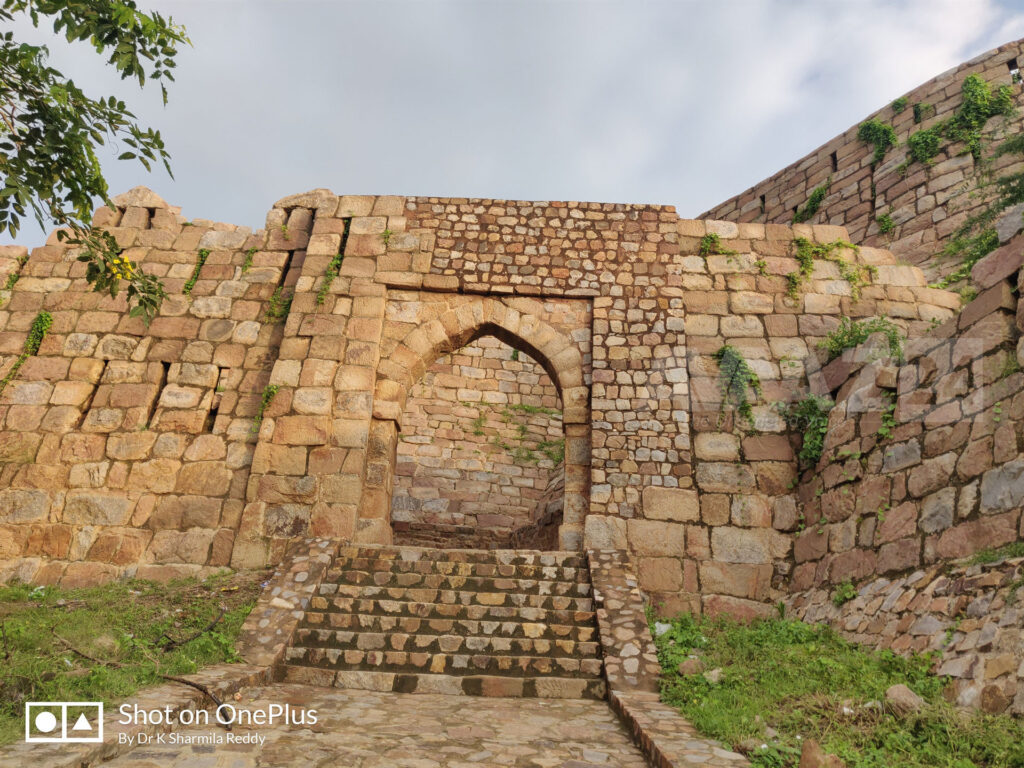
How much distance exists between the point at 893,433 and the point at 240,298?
7546 millimetres

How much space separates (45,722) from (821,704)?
13.0 feet

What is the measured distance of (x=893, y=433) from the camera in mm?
5996

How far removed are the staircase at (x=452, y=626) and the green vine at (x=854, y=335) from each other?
379cm

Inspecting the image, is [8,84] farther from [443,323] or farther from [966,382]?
[966,382]

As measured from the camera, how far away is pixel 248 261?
8.98m

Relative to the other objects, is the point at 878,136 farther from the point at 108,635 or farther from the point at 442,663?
the point at 108,635

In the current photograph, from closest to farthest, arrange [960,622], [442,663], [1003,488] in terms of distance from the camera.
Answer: [960,622], [1003,488], [442,663]

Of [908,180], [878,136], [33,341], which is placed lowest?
[33,341]

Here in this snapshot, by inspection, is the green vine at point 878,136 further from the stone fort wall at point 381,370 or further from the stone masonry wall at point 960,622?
the stone masonry wall at point 960,622

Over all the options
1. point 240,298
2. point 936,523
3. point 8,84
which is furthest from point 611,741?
point 240,298

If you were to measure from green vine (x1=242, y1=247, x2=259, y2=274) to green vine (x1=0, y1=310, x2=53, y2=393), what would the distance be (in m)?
2.41

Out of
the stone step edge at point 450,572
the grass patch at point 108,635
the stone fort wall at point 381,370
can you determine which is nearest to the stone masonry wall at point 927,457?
the stone fort wall at point 381,370

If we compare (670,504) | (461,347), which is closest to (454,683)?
(670,504)

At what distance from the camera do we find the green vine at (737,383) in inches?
308
